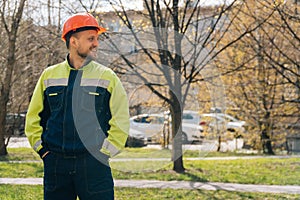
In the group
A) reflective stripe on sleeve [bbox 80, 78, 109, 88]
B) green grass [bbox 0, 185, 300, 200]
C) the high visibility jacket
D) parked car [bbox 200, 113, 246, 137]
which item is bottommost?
green grass [bbox 0, 185, 300, 200]

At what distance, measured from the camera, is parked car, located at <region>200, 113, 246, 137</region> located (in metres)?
16.4

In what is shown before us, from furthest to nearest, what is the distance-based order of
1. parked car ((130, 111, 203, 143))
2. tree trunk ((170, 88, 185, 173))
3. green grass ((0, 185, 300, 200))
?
parked car ((130, 111, 203, 143))
tree trunk ((170, 88, 185, 173))
green grass ((0, 185, 300, 200))

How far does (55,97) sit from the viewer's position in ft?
11.5

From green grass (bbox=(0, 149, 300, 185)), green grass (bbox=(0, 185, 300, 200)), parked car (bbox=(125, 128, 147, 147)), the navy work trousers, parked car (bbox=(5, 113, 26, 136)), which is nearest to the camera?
the navy work trousers

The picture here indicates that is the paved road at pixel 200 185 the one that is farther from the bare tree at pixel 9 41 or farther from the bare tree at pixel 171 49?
the bare tree at pixel 9 41

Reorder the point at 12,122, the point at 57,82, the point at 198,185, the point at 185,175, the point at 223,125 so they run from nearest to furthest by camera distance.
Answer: the point at 57,82, the point at 198,185, the point at 185,175, the point at 223,125, the point at 12,122

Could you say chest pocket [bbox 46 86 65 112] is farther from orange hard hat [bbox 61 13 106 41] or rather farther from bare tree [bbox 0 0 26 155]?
bare tree [bbox 0 0 26 155]

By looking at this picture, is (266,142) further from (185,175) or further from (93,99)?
(93,99)

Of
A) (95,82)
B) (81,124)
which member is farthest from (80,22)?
(81,124)

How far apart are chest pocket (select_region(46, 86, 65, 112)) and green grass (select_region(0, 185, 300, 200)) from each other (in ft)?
12.0

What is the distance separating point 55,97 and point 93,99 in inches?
11.0

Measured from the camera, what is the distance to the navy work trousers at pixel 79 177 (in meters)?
3.40

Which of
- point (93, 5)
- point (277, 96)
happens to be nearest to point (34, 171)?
point (93, 5)

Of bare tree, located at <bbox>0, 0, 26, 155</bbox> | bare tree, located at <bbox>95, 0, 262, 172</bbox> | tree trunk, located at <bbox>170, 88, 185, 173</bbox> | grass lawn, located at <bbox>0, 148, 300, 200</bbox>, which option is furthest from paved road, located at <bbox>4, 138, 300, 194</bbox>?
bare tree, located at <bbox>0, 0, 26, 155</bbox>
